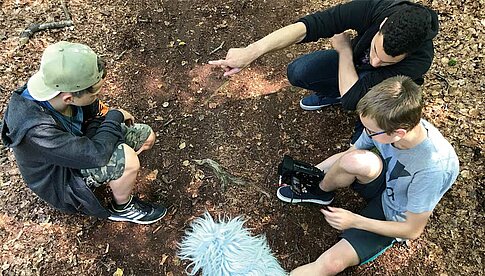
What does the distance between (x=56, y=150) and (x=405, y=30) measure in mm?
1735

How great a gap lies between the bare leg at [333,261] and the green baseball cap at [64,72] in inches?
56.8

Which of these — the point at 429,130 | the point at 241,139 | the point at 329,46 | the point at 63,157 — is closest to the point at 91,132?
the point at 63,157

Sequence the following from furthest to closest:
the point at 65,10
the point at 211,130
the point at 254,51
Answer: the point at 65,10 → the point at 211,130 → the point at 254,51

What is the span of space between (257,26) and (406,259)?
82.1 inches

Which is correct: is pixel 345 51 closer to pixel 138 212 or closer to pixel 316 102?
pixel 316 102

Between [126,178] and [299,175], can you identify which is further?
[299,175]

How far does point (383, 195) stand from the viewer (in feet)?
8.13

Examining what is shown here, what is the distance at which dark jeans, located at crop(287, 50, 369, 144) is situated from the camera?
9.53ft

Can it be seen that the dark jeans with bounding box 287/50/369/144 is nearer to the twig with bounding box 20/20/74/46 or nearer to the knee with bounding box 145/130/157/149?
the knee with bounding box 145/130/157/149

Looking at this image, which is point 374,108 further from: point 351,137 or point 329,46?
point 329,46

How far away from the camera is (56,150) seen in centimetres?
217

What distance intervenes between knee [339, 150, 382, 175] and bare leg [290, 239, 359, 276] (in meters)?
0.38

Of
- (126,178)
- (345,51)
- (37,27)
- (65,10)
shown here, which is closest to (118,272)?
(126,178)

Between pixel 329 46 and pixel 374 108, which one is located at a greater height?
pixel 374 108
